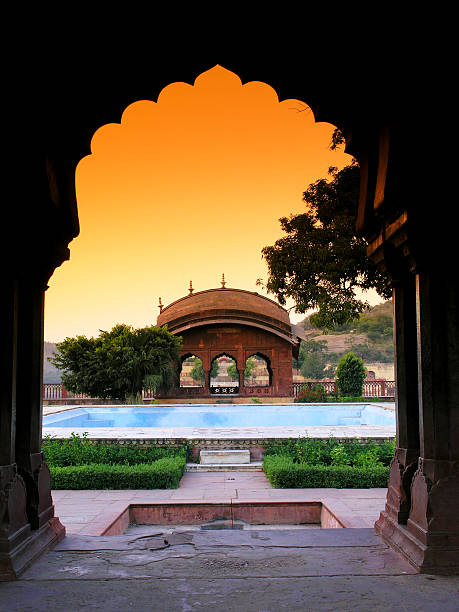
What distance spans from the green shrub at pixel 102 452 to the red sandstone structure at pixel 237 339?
13.4 metres

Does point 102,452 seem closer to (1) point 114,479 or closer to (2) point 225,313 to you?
(1) point 114,479

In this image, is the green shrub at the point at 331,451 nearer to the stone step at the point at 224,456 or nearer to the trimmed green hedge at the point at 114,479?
the stone step at the point at 224,456

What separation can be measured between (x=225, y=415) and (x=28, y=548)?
1517cm

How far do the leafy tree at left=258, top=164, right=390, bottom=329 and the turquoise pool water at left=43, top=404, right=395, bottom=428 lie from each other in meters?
8.69

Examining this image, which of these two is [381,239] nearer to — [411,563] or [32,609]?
[411,563]

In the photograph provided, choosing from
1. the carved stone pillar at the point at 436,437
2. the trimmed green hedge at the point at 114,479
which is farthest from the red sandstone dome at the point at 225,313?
the carved stone pillar at the point at 436,437

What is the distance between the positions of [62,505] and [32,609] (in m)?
3.78

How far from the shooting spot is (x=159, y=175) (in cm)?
1419

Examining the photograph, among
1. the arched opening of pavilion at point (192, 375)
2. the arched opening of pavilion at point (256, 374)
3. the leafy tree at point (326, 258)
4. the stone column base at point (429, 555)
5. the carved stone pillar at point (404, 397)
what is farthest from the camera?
the arched opening of pavilion at point (256, 374)

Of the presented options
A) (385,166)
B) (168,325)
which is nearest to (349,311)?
(385,166)

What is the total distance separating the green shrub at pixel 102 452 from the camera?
8531 mm

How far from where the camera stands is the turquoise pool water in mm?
18016

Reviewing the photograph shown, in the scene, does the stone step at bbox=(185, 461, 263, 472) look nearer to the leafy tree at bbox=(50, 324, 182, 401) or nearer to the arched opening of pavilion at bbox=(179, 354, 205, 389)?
the leafy tree at bbox=(50, 324, 182, 401)

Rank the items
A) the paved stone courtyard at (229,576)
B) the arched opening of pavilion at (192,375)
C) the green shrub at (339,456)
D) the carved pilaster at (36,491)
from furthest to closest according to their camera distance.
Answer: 1. the arched opening of pavilion at (192,375)
2. the green shrub at (339,456)
3. the carved pilaster at (36,491)
4. the paved stone courtyard at (229,576)
